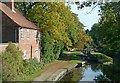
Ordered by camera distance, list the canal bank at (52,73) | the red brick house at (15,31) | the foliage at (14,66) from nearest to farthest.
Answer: the foliage at (14,66) < the canal bank at (52,73) < the red brick house at (15,31)

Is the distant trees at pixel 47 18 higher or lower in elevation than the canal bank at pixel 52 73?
higher

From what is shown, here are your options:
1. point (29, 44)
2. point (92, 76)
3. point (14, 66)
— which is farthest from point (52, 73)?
point (14, 66)

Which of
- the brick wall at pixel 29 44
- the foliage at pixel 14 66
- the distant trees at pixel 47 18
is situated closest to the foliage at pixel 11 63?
the foliage at pixel 14 66

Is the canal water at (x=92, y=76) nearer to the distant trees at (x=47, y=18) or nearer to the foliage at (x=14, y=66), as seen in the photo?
the foliage at (x=14, y=66)

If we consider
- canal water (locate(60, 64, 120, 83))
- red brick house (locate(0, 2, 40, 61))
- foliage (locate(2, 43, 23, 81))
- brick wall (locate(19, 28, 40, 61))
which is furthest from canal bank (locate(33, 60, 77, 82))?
red brick house (locate(0, 2, 40, 61))

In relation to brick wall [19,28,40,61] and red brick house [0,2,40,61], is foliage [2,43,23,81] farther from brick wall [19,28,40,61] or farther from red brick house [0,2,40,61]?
brick wall [19,28,40,61]

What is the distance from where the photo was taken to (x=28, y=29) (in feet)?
124

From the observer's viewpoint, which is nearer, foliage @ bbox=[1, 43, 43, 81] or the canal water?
foliage @ bbox=[1, 43, 43, 81]

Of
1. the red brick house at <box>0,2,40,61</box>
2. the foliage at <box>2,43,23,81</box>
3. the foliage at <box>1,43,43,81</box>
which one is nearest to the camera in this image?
the foliage at <box>2,43,23,81</box>

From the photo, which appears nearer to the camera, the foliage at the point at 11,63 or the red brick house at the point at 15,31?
the foliage at the point at 11,63

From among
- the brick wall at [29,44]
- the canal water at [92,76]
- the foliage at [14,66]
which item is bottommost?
the canal water at [92,76]

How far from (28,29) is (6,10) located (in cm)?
377

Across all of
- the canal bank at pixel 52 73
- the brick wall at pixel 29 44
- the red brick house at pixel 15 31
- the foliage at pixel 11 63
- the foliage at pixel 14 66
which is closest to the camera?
the foliage at pixel 11 63

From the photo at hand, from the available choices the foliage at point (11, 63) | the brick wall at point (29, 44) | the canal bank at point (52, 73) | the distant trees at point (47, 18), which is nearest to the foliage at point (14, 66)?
the foliage at point (11, 63)
